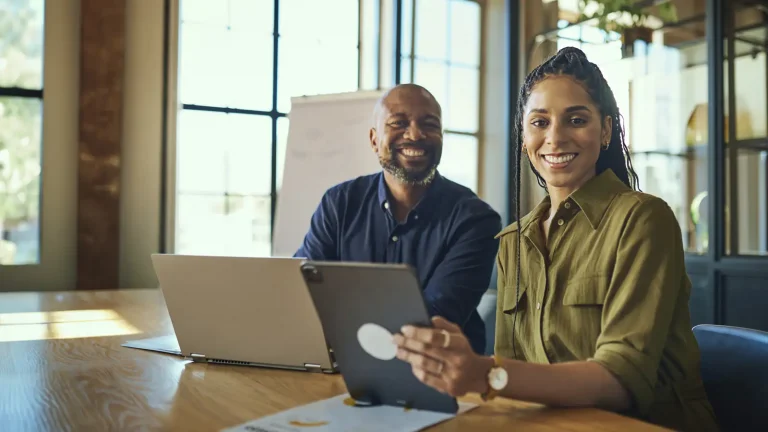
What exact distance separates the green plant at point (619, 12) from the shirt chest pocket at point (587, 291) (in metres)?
3.28

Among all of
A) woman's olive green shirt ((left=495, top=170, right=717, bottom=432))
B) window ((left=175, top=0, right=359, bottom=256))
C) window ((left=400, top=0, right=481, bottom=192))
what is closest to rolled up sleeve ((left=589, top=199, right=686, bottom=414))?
woman's olive green shirt ((left=495, top=170, right=717, bottom=432))

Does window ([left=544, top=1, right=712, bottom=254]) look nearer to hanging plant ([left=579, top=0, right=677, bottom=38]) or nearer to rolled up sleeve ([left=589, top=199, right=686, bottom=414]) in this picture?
hanging plant ([left=579, top=0, right=677, bottom=38])

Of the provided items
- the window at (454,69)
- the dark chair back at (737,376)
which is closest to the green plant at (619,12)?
the window at (454,69)

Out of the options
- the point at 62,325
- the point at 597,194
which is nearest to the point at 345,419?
the point at 597,194

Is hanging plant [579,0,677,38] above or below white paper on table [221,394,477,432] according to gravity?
above

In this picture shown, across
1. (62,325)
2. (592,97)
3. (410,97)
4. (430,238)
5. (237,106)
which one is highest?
(237,106)

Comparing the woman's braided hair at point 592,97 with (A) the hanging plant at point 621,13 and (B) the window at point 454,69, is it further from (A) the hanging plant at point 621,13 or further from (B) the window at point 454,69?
(B) the window at point 454,69

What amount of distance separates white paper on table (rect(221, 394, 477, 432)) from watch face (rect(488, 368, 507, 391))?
73 millimetres

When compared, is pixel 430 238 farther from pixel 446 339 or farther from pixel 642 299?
pixel 446 339

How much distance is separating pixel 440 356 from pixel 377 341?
0.10 m

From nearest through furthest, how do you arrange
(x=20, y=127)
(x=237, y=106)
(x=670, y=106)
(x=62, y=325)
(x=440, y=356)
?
(x=440, y=356) → (x=62, y=325) → (x=670, y=106) → (x=20, y=127) → (x=237, y=106)

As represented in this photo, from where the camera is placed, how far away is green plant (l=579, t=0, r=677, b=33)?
13.1 ft

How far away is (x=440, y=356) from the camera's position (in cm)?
89

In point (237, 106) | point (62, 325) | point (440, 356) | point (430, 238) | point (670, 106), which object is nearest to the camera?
point (440, 356)
